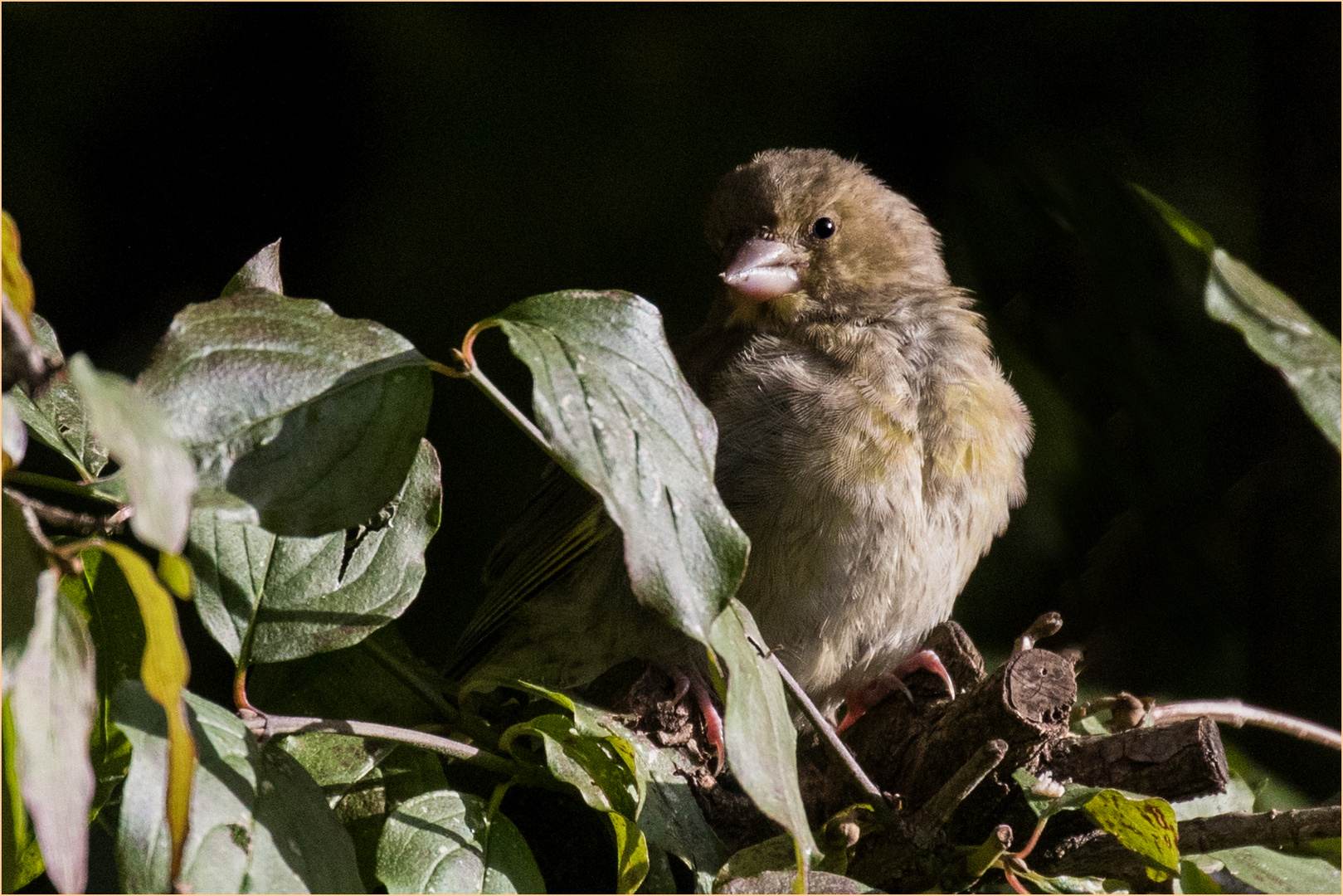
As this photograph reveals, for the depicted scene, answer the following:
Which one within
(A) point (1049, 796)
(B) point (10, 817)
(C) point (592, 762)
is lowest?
(A) point (1049, 796)

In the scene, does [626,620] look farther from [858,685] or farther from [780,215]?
[780,215]

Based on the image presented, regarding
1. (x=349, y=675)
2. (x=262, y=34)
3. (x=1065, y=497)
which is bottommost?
(x=1065, y=497)

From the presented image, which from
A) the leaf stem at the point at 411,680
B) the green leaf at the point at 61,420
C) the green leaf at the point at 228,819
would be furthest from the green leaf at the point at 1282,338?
the green leaf at the point at 61,420

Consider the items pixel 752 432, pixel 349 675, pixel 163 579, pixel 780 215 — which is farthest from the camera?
pixel 780 215

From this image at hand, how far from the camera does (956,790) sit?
204cm

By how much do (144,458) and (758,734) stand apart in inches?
26.1

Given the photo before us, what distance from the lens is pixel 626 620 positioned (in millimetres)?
2652

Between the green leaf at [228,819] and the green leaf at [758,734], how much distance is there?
0.43 m

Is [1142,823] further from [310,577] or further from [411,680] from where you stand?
[310,577]

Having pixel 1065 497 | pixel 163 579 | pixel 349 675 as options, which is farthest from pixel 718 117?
pixel 163 579

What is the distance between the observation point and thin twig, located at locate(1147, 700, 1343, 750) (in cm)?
254

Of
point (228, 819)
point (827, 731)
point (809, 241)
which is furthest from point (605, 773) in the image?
point (809, 241)

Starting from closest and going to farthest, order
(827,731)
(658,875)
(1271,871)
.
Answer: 1. (827,731)
2. (658,875)
3. (1271,871)

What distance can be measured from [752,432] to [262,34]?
218cm
